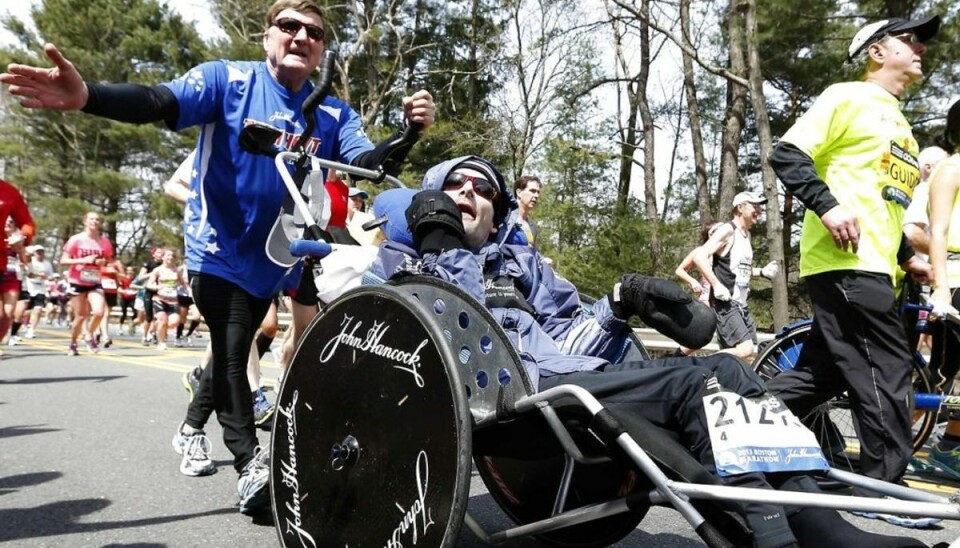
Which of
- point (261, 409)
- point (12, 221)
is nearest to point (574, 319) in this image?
point (261, 409)

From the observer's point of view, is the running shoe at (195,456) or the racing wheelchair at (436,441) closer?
the racing wheelchair at (436,441)

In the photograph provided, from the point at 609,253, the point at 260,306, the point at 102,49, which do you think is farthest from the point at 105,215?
the point at 260,306

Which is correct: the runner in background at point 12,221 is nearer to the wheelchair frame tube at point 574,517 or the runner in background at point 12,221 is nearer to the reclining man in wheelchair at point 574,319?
the reclining man in wheelchair at point 574,319

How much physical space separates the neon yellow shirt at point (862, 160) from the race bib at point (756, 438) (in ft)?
5.64

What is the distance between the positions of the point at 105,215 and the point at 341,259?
111 feet

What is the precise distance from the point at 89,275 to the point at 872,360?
9600mm

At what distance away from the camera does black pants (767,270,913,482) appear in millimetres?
3049

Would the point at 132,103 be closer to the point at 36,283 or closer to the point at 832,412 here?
the point at 832,412

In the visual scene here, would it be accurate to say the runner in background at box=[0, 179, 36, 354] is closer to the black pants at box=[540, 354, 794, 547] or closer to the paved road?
the paved road

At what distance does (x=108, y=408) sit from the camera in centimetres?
552

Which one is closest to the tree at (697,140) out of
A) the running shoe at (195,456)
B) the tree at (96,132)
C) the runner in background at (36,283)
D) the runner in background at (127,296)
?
the runner in background at (36,283)

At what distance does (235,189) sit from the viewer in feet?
9.81

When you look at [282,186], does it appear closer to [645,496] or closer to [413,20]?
[645,496]

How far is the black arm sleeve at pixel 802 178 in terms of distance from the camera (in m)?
3.05
